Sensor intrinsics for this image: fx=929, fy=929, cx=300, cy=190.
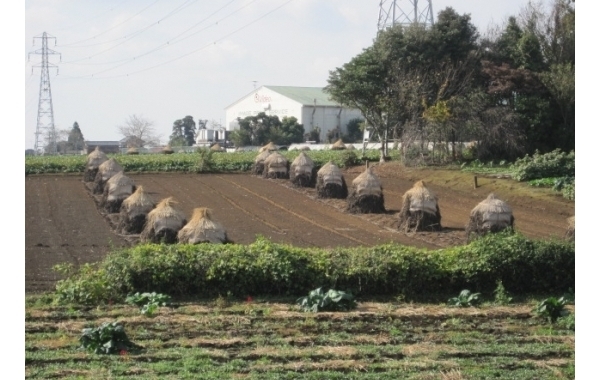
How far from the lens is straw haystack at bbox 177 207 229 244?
54.3 ft

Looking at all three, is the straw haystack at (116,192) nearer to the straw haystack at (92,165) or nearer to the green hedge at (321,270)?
the straw haystack at (92,165)

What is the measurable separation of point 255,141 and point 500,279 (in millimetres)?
33053

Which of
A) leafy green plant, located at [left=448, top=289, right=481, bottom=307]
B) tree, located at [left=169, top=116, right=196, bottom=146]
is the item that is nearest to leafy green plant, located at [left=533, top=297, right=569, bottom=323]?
leafy green plant, located at [left=448, top=289, right=481, bottom=307]

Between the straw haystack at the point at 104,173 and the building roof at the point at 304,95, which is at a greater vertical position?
the building roof at the point at 304,95

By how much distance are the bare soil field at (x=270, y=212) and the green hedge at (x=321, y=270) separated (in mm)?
1632

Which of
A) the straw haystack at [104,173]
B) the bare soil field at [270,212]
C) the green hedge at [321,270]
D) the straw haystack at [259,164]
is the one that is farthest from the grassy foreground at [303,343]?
the straw haystack at [259,164]

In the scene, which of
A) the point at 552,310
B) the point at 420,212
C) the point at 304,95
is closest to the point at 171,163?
the point at 420,212

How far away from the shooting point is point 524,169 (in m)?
28.1

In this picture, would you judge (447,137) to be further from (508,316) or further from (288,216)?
(508,316)

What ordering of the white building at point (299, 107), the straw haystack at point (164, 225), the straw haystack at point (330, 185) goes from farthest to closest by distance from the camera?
the white building at point (299, 107) → the straw haystack at point (330, 185) → the straw haystack at point (164, 225)

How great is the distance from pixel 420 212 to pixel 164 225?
241 inches

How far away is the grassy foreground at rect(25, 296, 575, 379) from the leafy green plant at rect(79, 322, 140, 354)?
0.13 meters

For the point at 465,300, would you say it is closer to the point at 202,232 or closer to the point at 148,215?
the point at 202,232

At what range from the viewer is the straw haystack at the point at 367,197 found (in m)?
23.9
